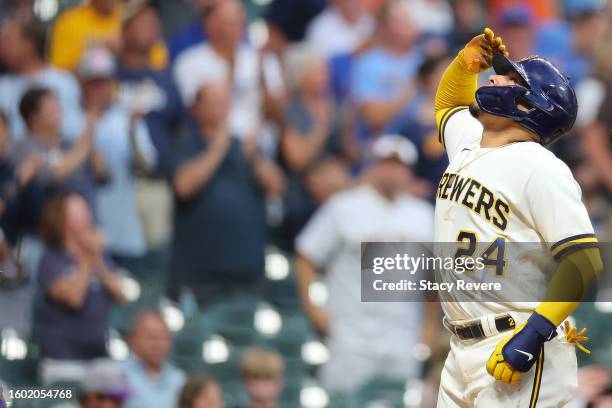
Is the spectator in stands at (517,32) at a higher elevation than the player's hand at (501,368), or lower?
higher

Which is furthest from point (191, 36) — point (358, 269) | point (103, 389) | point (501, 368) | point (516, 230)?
point (501, 368)

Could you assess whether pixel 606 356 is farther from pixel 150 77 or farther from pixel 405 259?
pixel 150 77

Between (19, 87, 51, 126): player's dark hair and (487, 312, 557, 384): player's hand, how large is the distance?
359cm

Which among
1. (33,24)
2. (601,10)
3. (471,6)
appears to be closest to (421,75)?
(471,6)

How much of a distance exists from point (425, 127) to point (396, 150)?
0.36 m

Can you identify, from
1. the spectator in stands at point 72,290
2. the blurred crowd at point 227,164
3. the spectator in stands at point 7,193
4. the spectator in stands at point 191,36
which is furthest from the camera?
the spectator in stands at point 191,36

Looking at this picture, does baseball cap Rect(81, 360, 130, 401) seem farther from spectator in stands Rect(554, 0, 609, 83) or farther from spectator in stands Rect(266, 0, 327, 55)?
spectator in stands Rect(554, 0, 609, 83)

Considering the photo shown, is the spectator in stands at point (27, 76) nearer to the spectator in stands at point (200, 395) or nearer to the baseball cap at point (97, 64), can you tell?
the baseball cap at point (97, 64)

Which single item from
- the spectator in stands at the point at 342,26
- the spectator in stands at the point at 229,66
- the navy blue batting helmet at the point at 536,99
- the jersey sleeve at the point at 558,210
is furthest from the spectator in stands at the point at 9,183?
the jersey sleeve at the point at 558,210

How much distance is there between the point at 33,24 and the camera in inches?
264

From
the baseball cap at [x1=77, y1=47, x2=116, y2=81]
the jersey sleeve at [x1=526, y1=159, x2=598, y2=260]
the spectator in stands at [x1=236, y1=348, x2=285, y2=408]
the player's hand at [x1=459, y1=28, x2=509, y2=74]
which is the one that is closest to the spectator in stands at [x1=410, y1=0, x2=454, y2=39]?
the baseball cap at [x1=77, y1=47, x2=116, y2=81]

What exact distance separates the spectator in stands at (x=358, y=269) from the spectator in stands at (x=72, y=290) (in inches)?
40.5

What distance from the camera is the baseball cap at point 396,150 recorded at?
238 inches

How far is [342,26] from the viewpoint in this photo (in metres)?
6.88
